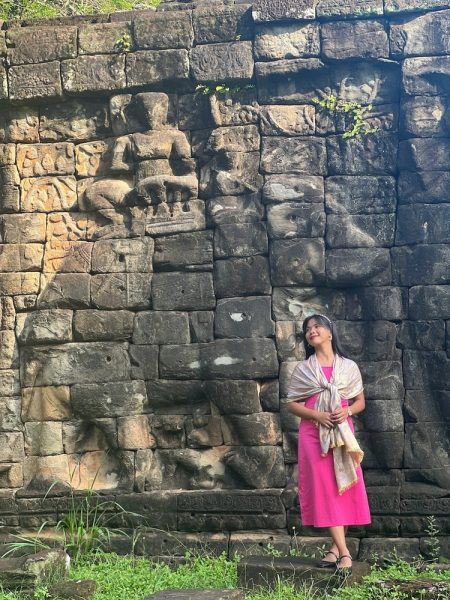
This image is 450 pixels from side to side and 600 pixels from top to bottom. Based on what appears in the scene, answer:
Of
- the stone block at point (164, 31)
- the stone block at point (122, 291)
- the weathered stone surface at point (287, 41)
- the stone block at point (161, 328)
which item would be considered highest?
the stone block at point (164, 31)

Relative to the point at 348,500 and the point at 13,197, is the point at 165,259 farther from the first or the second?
the point at 348,500

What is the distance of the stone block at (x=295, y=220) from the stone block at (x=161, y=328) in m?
1.18

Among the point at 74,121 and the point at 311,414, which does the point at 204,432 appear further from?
the point at 74,121

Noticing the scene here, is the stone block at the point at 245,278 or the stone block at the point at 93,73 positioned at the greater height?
the stone block at the point at 93,73

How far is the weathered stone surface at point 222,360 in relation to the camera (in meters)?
8.41

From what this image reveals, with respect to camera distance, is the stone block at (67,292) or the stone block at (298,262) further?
the stone block at (67,292)

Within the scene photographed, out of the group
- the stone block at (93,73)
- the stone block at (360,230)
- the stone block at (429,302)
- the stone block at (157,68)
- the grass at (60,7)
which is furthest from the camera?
the grass at (60,7)

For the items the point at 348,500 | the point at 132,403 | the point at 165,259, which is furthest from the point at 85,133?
the point at 348,500

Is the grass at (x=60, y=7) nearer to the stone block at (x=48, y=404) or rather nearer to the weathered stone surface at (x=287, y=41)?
the weathered stone surface at (x=287, y=41)

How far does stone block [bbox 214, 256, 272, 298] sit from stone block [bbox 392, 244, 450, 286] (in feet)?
3.92

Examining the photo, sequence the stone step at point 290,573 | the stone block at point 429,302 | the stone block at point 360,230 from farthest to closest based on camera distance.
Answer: the stone block at point 360,230 < the stone block at point 429,302 < the stone step at point 290,573

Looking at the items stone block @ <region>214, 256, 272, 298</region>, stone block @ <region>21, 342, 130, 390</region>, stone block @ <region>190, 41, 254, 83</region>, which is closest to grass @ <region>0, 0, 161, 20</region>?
stone block @ <region>190, 41, 254, 83</region>

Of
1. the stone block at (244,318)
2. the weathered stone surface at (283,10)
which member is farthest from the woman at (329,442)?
the weathered stone surface at (283,10)

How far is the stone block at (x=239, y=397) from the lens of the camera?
838 cm
